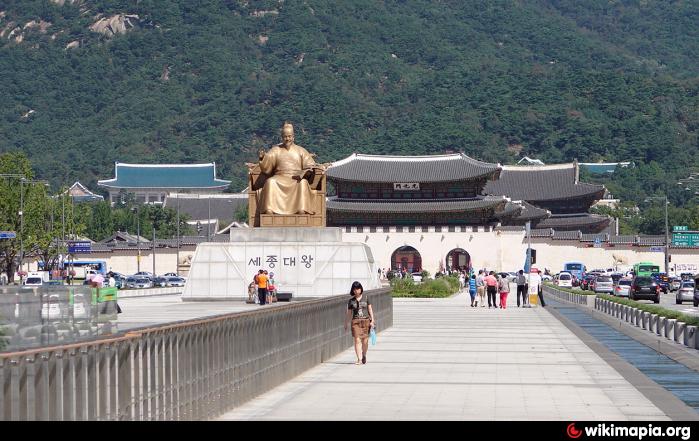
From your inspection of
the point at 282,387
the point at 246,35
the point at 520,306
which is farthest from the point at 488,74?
the point at 282,387

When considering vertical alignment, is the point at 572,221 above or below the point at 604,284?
above

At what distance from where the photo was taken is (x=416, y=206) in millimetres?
98500

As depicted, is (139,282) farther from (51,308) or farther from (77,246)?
(51,308)

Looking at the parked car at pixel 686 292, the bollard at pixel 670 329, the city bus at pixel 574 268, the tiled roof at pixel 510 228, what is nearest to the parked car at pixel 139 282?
the tiled roof at pixel 510 228

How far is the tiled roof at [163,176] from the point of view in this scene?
164m

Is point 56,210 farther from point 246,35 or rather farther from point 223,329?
A: point 246,35

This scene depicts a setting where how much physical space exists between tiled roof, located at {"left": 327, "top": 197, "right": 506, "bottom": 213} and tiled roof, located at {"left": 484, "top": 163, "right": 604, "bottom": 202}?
19489mm

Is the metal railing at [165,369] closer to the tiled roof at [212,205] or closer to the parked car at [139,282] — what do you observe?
the parked car at [139,282]

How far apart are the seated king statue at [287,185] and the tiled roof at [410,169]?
48241 mm

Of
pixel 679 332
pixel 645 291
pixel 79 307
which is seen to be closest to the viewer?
pixel 79 307

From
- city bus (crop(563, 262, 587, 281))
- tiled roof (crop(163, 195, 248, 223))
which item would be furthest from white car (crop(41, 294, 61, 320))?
tiled roof (crop(163, 195, 248, 223))

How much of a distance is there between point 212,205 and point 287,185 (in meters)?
92.6

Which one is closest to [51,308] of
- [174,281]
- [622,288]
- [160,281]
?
[622,288]

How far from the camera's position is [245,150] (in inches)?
6841
